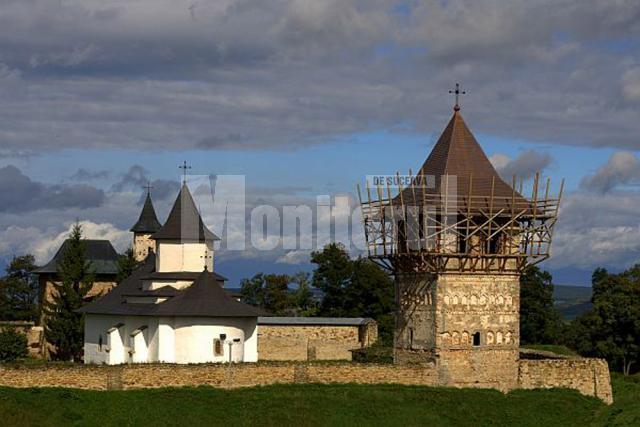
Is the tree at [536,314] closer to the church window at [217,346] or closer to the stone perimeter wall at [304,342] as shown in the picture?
the stone perimeter wall at [304,342]

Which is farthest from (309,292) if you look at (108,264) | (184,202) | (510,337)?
(510,337)

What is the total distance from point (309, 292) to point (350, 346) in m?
22.6

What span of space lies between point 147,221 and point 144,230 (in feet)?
2.21

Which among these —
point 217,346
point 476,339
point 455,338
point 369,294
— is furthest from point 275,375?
point 369,294

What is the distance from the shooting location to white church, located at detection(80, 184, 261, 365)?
39562 millimetres

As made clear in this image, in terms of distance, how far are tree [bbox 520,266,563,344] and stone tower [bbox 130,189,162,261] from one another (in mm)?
23660

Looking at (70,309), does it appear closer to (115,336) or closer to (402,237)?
(115,336)

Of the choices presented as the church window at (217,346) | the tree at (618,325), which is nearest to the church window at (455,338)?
the church window at (217,346)

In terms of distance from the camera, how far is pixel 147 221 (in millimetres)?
68312

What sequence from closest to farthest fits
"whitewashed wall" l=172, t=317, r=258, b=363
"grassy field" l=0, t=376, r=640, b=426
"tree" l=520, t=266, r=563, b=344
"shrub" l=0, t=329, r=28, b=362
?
"grassy field" l=0, t=376, r=640, b=426
"whitewashed wall" l=172, t=317, r=258, b=363
"shrub" l=0, t=329, r=28, b=362
"tree" l=520, t=266, r=563, b=344

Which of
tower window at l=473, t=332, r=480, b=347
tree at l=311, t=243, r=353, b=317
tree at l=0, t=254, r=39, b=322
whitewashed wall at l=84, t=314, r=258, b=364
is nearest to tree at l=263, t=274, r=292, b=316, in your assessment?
tree at l=311, t=243, r=353, b=317

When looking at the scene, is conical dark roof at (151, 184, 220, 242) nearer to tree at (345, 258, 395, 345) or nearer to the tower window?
the tower window

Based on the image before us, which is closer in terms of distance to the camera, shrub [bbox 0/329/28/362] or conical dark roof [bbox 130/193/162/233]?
shrub [bbox 0/329/28/362]

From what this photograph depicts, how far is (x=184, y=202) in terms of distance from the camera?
153 feet
